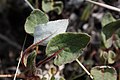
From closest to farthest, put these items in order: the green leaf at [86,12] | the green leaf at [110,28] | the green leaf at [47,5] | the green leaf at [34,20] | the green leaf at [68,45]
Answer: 1. the green leaf at [68,45]
2. the green leaf at [34,20]
3. the green leaf at [110,28]
4. the green leaf at [47,5]
5. the green leaf at [86,12]

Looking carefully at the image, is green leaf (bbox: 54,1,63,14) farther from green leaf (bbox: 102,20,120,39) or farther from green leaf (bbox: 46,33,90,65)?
green leaf (bbox: 46,33,90,65)

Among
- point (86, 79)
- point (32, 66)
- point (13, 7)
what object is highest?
point (13, 7)

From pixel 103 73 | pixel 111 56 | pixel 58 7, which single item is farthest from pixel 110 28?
pixel 58 7

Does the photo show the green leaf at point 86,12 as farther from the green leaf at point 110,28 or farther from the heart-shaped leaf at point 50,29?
the heart-shaped leaf at point 50,29

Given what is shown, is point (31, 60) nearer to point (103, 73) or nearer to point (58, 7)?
point (103, 73)

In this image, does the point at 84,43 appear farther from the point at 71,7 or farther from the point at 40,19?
the point at 71,7

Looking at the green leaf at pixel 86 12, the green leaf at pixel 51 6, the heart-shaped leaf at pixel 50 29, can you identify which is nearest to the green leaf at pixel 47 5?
the green leaf at pixel 51 6

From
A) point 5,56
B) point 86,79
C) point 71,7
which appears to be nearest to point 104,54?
point 86,79

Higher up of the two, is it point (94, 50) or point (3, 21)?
point (3, 21)
